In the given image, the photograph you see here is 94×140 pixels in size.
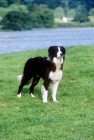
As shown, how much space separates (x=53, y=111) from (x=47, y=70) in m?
1.10

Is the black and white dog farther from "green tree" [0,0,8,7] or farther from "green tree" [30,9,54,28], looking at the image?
"green tree" [0,0,8,7]

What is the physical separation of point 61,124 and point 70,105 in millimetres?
1559

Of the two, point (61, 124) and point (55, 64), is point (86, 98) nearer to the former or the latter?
point (55, 64)

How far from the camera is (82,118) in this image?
343 inches

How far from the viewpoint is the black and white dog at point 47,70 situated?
9.61 metres

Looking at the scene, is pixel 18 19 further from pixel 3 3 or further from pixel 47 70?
pixel 47 70

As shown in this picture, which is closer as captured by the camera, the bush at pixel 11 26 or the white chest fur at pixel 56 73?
the white chest fur at pixel 56 73

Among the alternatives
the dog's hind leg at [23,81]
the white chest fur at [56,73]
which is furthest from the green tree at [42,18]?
the white chest fur at [56,73]

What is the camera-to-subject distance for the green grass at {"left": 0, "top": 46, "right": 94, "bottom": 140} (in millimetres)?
7785

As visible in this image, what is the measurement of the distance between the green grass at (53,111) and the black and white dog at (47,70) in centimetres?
29

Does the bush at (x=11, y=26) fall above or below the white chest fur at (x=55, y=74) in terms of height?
below

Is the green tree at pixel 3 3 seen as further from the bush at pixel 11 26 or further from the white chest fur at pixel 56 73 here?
the white chest fur at pixel 56 73

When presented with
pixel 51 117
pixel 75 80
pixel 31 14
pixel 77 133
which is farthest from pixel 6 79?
pixel 31 14

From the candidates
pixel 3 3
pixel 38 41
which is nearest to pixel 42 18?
pixel 3 3
